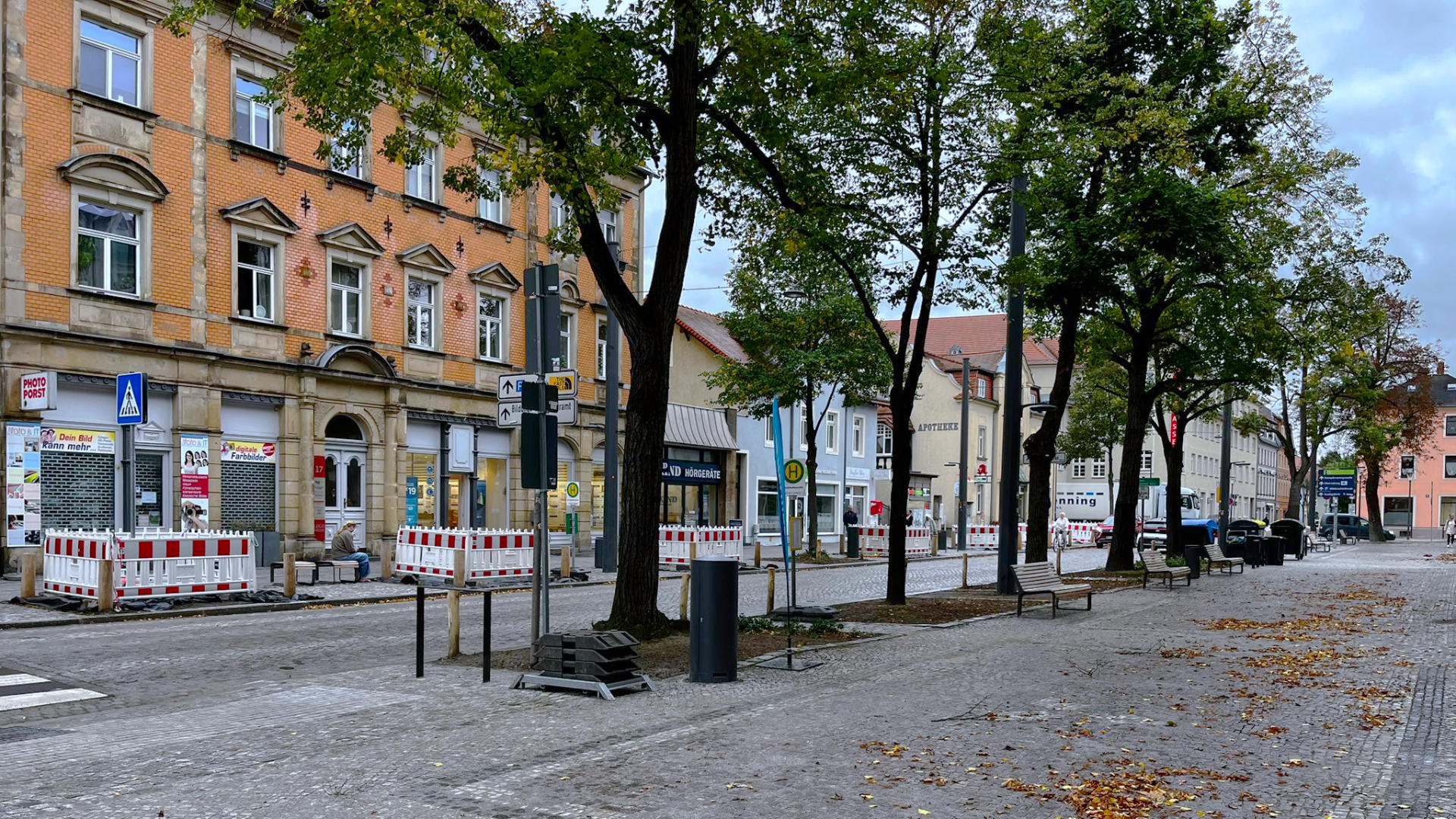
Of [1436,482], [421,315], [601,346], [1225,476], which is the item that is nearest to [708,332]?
[601,346]

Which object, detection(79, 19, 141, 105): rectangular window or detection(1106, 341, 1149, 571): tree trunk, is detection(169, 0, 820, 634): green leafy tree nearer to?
detection(79, 19, 141, 105): rectangular window

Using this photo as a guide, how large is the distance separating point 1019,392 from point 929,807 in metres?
15.7

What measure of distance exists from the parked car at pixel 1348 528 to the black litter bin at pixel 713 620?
234 feet

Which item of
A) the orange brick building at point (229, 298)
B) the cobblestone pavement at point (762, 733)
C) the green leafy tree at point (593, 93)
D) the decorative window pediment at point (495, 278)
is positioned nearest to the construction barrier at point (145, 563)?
the cobblestone pavement at point (762, 733)

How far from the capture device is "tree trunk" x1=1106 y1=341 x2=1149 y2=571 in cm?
2875

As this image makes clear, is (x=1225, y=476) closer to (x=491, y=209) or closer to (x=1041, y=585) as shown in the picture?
(x=491, y=209)

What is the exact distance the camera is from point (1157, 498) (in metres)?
68.4

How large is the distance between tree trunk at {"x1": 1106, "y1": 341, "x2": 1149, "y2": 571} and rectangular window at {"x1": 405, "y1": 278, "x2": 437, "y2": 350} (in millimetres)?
17291

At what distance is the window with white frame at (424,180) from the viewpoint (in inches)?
1232

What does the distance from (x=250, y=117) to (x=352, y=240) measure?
3.62 m

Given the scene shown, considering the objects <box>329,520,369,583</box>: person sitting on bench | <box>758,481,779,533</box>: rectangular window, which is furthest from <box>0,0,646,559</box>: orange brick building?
<box>758,481,779,533</box>: rectangular window

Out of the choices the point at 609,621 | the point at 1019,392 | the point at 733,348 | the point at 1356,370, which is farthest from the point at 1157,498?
the point at 609,621

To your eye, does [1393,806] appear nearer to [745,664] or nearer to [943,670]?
[943,670]

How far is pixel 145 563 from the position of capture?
17.6 meters
